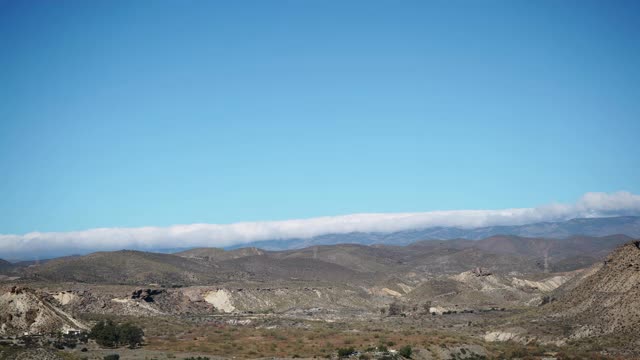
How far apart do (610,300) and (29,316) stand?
2973 inches

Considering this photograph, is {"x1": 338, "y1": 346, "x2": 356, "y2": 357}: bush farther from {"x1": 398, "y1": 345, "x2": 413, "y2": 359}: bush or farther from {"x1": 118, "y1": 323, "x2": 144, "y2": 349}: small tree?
{"x1": 118, "y1": 323, "x2": 144, "y2": 349}: small tree

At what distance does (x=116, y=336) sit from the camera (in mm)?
89938

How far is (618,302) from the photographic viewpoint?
100500 mm

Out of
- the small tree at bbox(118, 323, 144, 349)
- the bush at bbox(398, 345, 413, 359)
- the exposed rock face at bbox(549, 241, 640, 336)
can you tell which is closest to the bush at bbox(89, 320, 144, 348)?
the small tree at bbox(118, 323, 144, 349)

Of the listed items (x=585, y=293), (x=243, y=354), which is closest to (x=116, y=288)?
(x=243, y=354)

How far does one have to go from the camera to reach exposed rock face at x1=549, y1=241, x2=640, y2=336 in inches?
3802

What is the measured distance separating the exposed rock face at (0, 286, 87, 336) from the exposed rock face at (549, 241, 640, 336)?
66.4m

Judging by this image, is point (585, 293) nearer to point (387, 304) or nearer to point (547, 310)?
point (547, 310)

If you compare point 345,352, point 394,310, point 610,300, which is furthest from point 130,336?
point 394,310

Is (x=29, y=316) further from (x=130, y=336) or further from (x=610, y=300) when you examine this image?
(x=610, y=300)

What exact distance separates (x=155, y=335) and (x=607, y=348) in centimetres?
5911

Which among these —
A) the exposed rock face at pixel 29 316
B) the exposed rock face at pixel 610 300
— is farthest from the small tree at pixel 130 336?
the exposed rock face at pixel 610 300

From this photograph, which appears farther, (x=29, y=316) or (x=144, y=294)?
(x=144, y=294)

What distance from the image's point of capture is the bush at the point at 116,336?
89.2 metres
